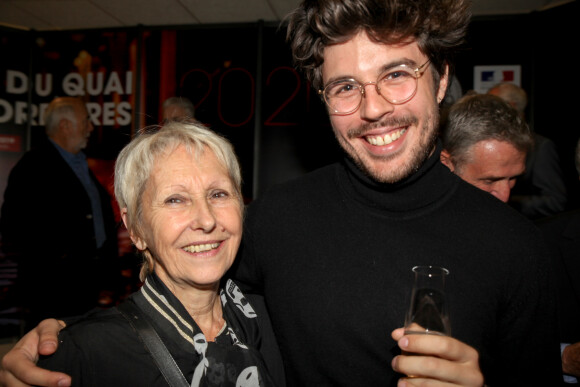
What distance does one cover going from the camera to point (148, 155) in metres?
1.50

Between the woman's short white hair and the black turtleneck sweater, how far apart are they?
0.40 metres

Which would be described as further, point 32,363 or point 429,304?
point 32,363

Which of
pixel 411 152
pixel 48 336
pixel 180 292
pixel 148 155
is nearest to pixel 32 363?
pixel 48 336

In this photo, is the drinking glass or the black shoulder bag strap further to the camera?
the black shoulder bag strap

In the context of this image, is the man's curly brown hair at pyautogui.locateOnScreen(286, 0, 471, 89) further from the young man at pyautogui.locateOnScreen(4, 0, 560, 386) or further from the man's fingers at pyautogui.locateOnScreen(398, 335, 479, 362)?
the man's fingers at pyautogui.locateOnScreen(398, 335, 479, 362)

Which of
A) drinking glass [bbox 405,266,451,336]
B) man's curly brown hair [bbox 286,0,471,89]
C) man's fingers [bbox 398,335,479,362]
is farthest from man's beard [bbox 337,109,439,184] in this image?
man's fingers [bbox 398,335,479,362]

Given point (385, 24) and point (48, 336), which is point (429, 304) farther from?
point (48, 336)

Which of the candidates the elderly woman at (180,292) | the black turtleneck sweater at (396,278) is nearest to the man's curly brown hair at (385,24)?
the black turtleneck sweater at (396,278)

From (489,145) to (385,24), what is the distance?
Result: 3.64 ft

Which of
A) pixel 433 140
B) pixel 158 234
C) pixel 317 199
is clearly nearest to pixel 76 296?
pixel 158 234

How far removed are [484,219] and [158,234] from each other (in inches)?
42.5

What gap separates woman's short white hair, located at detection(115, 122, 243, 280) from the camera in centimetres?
151

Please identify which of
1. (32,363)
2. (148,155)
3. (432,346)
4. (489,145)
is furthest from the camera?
(489,145)

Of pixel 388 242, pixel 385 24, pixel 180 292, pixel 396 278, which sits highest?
pixel 385 24
